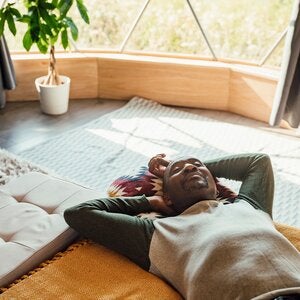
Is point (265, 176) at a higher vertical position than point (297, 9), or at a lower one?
lower

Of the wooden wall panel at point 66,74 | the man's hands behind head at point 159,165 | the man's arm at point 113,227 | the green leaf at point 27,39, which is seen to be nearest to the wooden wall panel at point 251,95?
the wooden wall panel at point 66,74

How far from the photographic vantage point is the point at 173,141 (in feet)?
11.1

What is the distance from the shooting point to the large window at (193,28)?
3.81m

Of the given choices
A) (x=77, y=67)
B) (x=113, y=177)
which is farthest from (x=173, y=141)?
(x=77, y=67)

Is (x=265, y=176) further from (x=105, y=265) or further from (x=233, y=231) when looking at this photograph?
(x=105, y=265)

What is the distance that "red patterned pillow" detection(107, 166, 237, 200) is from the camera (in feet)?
6.48

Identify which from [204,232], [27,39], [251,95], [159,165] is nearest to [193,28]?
[251,95]

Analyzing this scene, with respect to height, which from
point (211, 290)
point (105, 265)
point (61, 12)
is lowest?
point (105, 265)

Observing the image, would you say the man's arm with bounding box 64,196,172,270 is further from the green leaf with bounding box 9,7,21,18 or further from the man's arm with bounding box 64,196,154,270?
the green leaf with bounding box 9,7,21,18

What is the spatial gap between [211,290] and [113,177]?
1.66 metres

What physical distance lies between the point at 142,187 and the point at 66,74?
2264mm

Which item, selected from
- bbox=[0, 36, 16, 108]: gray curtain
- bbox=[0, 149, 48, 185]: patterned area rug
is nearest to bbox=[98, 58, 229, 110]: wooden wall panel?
bbox=[0, 36, 16, 108]: gray curtain

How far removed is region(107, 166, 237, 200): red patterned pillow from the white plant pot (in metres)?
1.79

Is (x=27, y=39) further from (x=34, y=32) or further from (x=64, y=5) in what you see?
(x=64, y=5)
